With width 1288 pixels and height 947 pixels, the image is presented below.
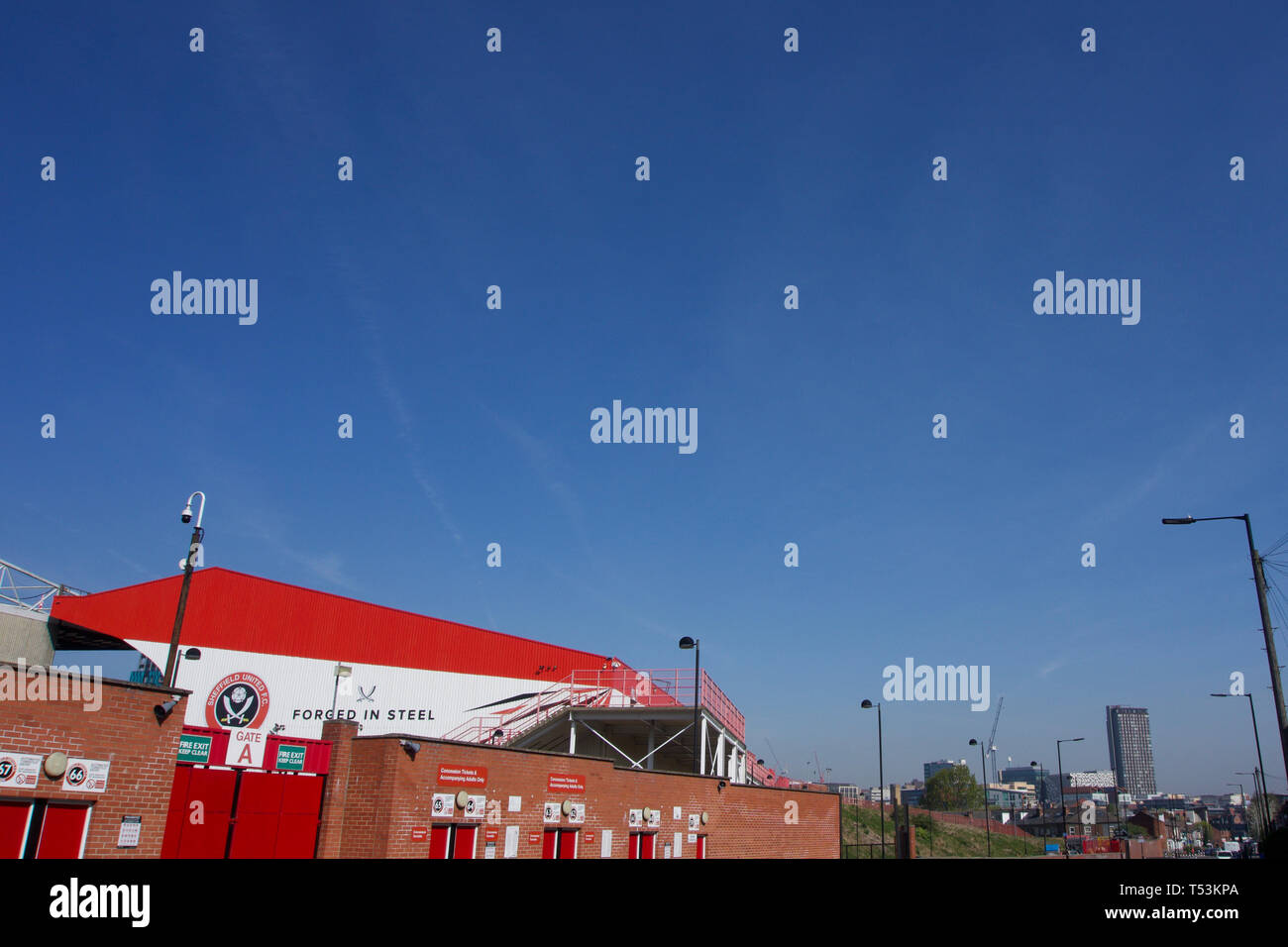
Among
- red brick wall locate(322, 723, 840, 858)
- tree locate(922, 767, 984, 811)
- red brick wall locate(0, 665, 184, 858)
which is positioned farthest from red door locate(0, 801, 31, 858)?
tree locate(922, 767, 984, 811)

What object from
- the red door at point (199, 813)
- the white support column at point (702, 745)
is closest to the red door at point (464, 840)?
the red door at point (199, 813)

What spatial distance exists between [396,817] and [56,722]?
779 cm

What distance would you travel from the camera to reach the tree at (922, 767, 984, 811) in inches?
6255

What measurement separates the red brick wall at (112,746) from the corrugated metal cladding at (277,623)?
1079 inches

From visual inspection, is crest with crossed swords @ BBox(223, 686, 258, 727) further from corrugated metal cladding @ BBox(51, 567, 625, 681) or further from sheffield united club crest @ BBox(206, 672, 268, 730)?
corrugated metal cladding @ BBox(51, 567, 625, 681)

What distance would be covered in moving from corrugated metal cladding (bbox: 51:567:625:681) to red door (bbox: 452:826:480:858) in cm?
2338

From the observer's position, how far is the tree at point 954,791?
159m

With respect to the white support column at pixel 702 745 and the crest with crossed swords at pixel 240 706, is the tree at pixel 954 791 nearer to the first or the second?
the white support column at pixel 702 745

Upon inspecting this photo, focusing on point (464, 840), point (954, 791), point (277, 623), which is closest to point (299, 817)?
point (464, 840)

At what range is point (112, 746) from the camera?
14.8 metres

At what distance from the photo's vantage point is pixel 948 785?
536 ft
